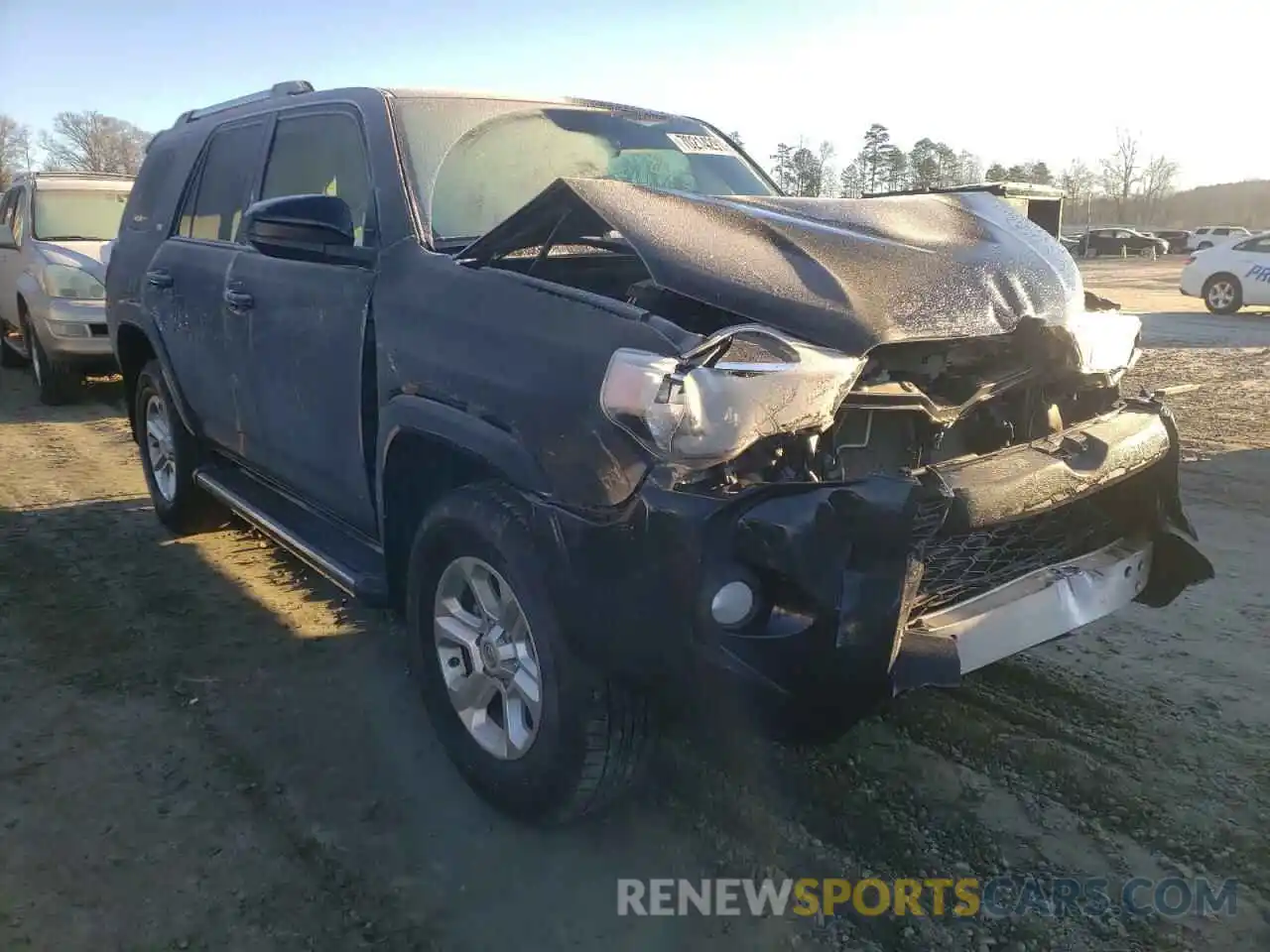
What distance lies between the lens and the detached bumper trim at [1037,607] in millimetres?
2449

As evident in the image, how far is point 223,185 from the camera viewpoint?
4664 mm

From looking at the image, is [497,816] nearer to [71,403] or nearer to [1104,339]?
[1104,339]

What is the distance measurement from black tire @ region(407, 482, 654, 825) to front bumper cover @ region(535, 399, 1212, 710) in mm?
120

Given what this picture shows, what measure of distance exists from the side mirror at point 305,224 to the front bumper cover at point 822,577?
4.60 ft

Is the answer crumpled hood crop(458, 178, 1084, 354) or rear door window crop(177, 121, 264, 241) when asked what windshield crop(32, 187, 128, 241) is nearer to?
rear door window crop(177, 121, 264, 241)

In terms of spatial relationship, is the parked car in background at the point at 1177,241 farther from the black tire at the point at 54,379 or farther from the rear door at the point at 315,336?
the rear door at the point at 315,336

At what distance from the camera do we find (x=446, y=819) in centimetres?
289

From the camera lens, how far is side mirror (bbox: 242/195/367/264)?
10.4 ft

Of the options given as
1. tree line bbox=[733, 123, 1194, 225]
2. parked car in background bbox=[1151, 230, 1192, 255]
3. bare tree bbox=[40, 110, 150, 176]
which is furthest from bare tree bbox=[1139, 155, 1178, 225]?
bare tree bbox=[40, 110, 150, 176]

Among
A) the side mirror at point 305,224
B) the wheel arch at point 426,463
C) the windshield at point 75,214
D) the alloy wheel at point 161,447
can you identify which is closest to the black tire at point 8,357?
the windshield at point 75,214

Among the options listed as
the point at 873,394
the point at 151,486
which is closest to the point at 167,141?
the point at 151,486

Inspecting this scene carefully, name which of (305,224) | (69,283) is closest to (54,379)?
(69,283)

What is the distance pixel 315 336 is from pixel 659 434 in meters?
1.82

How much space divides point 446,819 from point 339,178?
234 cm
